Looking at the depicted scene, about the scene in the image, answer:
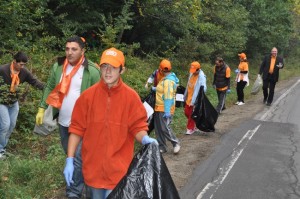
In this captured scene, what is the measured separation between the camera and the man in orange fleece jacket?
3.21 metres

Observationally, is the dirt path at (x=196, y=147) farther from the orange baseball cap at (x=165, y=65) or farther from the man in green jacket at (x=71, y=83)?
the man in green jacket at (x=71, y=83)

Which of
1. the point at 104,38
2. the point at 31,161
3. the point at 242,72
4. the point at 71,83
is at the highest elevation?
the point at 104,38

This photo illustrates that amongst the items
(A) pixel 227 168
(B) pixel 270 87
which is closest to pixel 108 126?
(A) pixel 227 168

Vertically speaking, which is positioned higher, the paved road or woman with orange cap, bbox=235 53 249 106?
woman with orange cap, bbox=235 53 249 106

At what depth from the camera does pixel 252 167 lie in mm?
7191

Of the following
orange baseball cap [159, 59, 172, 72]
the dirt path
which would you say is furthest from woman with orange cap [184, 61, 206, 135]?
orange baseball cap [159, 59, 172, 72]

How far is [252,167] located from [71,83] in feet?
13.1

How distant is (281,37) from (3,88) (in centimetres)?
2462

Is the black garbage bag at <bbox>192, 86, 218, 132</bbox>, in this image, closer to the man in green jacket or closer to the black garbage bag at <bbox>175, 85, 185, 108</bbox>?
the black garbage bag at <bbox>175, 85, 185, 108</bbox>

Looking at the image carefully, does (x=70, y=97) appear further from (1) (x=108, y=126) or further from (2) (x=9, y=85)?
(2) (x=9, y=85)

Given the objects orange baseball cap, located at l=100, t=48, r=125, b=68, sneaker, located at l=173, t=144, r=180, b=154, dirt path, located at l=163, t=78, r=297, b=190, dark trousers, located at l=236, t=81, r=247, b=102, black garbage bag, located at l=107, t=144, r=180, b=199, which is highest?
orange baseball cap, located at l=100, t=48, r=125, b=68

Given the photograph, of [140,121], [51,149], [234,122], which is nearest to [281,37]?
[234,122]

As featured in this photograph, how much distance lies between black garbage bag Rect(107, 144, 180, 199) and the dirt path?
305cm

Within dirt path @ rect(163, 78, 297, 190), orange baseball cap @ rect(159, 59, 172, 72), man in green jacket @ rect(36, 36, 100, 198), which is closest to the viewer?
man in green jacket @ rect(36, 36, 100, 198)
